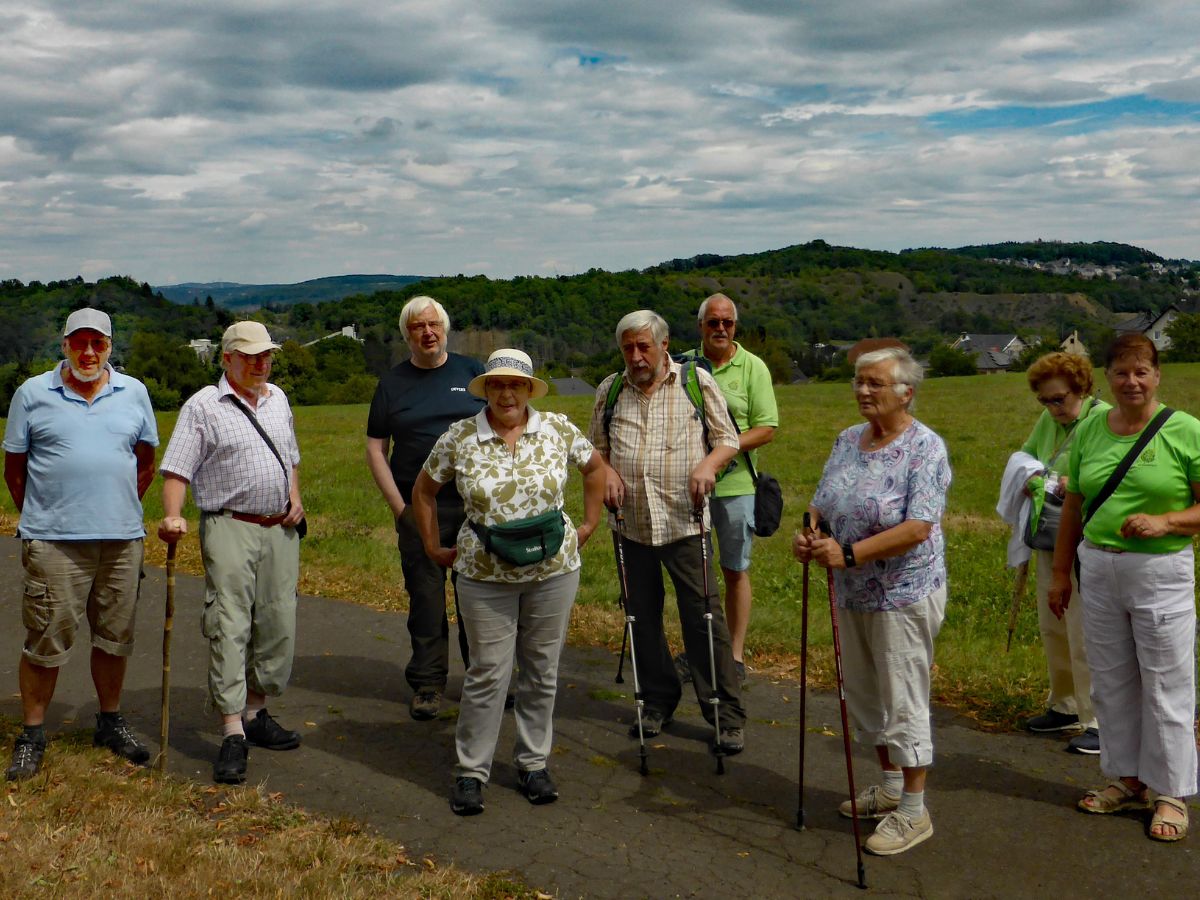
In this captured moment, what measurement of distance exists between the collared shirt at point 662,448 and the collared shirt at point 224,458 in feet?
6.13

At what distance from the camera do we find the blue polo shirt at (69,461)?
5.98m

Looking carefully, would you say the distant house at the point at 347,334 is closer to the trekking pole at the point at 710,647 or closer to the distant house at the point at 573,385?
the distant house at the point at 573,385

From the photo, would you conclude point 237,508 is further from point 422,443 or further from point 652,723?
point 652,723

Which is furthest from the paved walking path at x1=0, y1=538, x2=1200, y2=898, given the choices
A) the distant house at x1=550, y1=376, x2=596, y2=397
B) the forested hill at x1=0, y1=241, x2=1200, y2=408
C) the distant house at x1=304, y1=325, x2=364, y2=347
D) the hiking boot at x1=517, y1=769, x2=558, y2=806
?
the distant house at x1=304, y1=325, x2=364, y2=347

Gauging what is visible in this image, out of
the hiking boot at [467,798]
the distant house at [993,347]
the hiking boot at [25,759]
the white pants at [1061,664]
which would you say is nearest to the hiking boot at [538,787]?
the hiking boot at [467,798]

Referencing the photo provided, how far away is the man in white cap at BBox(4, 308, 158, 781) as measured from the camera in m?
5.98

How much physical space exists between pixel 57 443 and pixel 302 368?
296 feet

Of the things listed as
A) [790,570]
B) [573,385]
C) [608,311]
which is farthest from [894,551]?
[608,311]

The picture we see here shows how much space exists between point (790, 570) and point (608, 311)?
109 metres

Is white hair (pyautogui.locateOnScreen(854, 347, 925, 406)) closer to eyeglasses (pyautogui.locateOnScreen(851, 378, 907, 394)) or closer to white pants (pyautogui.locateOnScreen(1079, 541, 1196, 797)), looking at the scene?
eyeglasses (pyautogui.locateOnScreen(851, 378, 907, 394))

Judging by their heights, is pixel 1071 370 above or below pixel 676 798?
above

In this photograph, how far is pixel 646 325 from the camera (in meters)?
6.25

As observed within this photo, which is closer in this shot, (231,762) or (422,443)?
(231,762)

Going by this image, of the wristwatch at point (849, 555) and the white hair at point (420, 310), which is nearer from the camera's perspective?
the wristwatch at point (849, 555)
